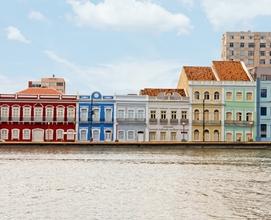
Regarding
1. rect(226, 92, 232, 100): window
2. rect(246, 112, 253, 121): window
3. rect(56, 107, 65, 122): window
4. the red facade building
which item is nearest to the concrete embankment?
the red facade building

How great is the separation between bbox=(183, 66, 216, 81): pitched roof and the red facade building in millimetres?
16144

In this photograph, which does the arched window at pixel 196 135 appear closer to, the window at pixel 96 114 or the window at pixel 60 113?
the window at pixel 96 114

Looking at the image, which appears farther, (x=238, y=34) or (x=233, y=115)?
(x=238, y=34)

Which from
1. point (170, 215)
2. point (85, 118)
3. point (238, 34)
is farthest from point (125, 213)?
point (238, 34)

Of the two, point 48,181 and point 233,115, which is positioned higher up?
point 233,115

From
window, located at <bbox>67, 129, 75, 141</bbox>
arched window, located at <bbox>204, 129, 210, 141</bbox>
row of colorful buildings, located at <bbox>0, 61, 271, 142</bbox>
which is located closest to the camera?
row of colorful buildings, located at <bbox>0, 61, 271, 142</bbox>

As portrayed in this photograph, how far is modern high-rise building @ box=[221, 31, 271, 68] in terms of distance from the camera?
156875mm

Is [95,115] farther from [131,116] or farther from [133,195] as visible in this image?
[133,195]

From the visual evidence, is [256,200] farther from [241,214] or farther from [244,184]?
[244,184]

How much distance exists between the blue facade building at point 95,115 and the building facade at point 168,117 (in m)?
5.42

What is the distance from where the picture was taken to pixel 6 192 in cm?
2398

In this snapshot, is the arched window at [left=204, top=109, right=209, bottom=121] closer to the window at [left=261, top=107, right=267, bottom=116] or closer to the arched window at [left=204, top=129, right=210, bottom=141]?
the arched window at [left=204, top=129, right=210, bottom=141]

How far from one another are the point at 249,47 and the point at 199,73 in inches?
2843

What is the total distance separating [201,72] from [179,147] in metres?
16.0
